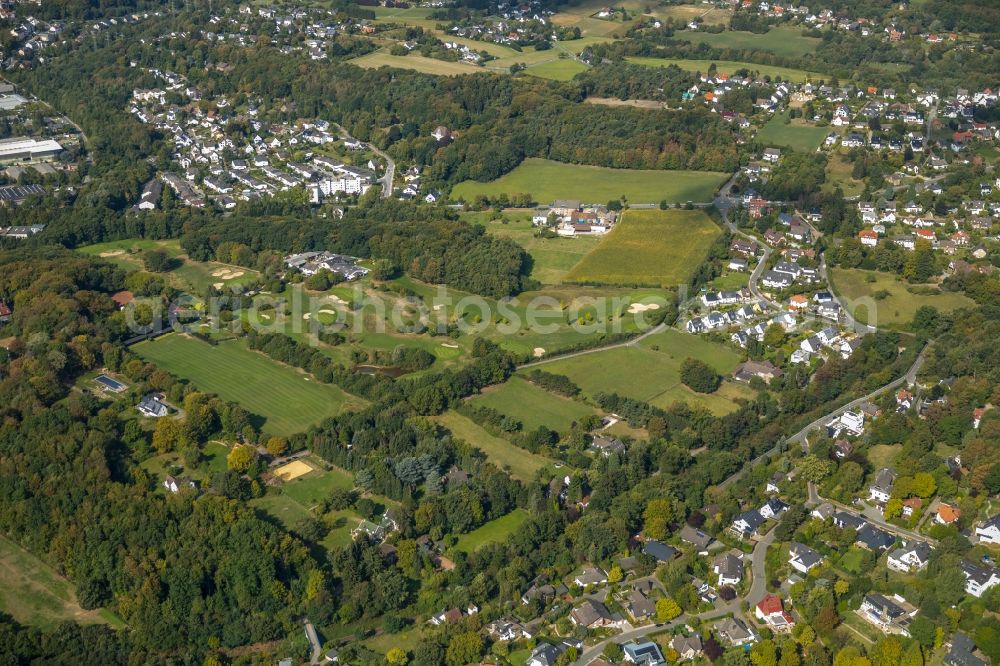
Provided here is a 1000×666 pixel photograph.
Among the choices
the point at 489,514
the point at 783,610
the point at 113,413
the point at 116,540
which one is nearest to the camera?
the point at 783,610

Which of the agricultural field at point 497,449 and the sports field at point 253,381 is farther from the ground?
the agricultural field at point 497,449

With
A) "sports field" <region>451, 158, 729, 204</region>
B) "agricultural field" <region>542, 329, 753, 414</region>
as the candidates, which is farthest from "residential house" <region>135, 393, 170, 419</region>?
"sports field" <region>451, 158, 729, 204</region>

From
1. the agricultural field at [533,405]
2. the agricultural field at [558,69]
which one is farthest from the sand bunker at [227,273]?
the agricultural field at [558,69]

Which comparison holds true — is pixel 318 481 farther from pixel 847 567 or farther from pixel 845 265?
pixel 845 265

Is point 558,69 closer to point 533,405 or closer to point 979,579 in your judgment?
point 533,405

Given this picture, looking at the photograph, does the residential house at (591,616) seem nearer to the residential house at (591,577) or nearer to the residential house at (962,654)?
the residential house at (591,577)

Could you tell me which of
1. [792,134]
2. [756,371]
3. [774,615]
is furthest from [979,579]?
[792,134]

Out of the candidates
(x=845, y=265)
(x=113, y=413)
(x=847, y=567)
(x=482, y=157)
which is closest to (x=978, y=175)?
(x=845, y=265)
